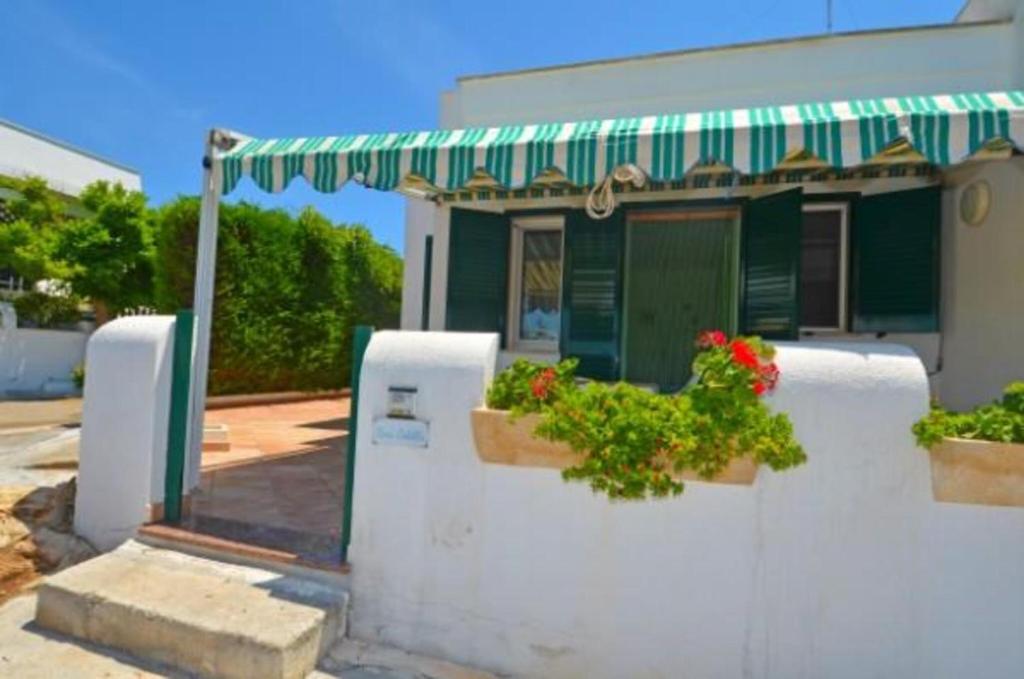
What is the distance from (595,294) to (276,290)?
32.3 ft

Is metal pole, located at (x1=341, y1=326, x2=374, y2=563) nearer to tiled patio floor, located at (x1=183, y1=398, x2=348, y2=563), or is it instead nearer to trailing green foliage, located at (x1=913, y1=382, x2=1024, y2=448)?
tiled patio floor, located at (x1=183, y1=398, x2=348, y2=563)

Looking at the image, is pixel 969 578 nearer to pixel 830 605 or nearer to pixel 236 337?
pixel 830 605

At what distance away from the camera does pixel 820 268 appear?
831cm

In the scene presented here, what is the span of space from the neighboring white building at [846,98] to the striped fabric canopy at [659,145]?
1.49m

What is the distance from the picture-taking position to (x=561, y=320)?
9133 millimetres

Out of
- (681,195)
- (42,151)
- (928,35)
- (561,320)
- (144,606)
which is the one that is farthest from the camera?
(42,151)

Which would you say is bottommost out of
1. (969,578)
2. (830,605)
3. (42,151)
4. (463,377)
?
(830,605)

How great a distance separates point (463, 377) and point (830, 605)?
2743 millimetres

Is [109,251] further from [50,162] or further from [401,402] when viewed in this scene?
[401,402]

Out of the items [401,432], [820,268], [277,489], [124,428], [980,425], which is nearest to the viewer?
[980,425]

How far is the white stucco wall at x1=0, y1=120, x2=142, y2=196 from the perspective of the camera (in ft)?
98.4

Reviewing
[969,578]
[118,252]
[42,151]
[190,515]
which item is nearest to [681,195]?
[969,578]

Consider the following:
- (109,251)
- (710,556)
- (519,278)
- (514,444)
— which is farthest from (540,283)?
(109,251)

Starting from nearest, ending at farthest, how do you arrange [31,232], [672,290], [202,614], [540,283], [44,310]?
1. [202,614]
2. [672,290]
3. [540,283]
4. [31,232]
5. [44,310]
